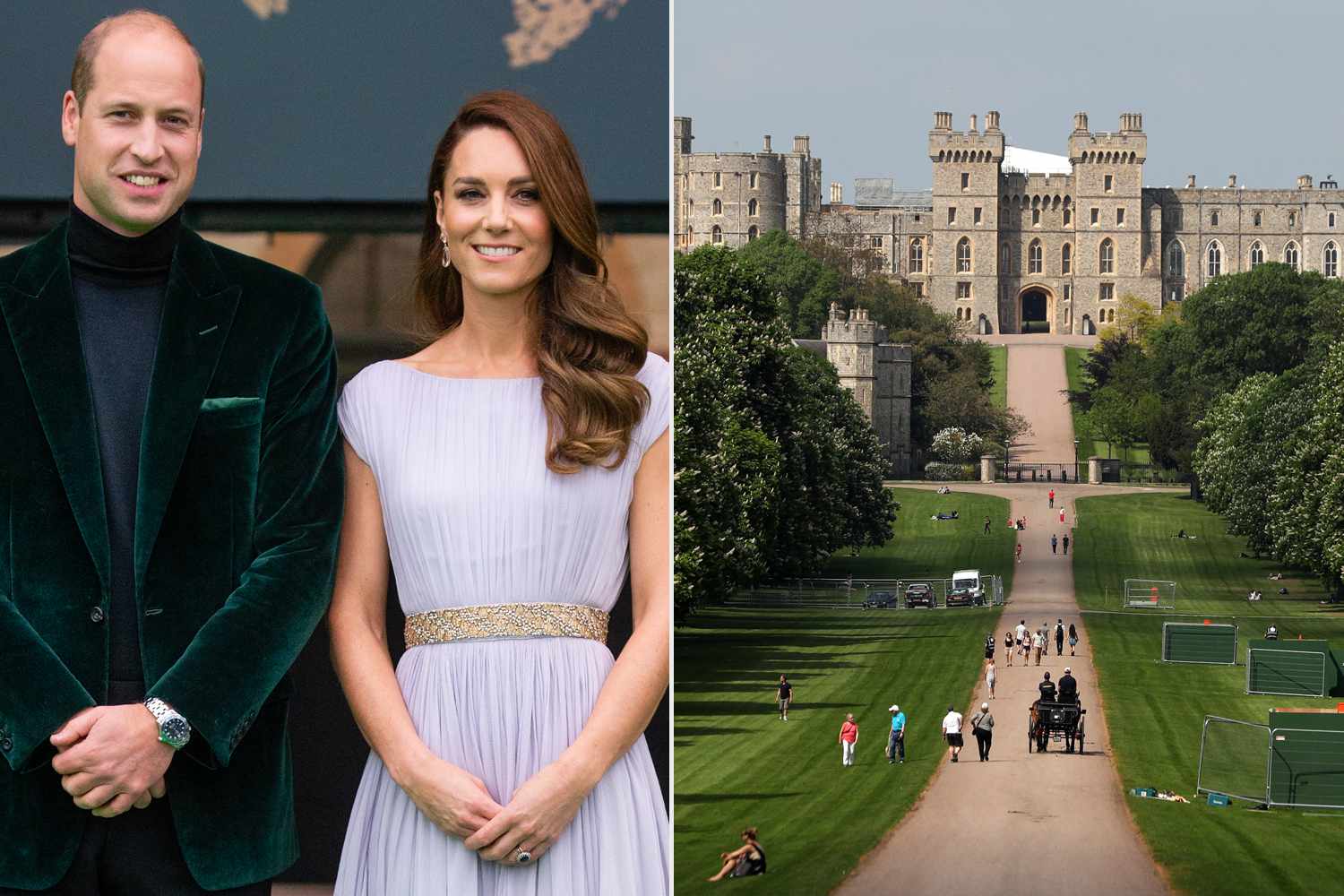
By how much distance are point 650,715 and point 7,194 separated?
2180 mm

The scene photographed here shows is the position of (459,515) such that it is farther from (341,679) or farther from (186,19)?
(186,19)

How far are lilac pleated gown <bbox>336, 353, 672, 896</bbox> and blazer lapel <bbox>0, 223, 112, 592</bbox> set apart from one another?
64 centimetres

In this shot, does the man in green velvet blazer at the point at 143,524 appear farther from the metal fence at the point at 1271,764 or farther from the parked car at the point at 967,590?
the metal fence at the point at 1271,764

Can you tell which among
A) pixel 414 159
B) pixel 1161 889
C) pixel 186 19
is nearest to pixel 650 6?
pixel 414 159

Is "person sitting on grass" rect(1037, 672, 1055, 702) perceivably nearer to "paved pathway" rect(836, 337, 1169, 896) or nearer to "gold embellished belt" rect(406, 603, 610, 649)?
"paved pathway" rect(836, 337, 1169, 896)

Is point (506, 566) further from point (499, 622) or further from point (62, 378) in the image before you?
point (62, 378)

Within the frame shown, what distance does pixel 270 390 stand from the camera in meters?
4.92

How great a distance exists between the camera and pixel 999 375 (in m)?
18.7

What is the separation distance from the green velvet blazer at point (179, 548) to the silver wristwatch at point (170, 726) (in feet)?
0.09

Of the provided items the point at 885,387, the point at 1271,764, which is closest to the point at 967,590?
the point at 885,387

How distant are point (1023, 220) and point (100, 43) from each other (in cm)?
1894

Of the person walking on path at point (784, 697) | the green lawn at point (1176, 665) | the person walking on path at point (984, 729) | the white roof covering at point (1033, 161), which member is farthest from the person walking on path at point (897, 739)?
the white roof covering at point (1033, 161)

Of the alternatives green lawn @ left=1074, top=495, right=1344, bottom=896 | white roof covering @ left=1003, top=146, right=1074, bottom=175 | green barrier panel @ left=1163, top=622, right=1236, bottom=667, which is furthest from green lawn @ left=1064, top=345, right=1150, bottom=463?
white roof covering @ left=1003, top=146, right=1074, bottom=175

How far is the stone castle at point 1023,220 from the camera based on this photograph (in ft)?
55.6
